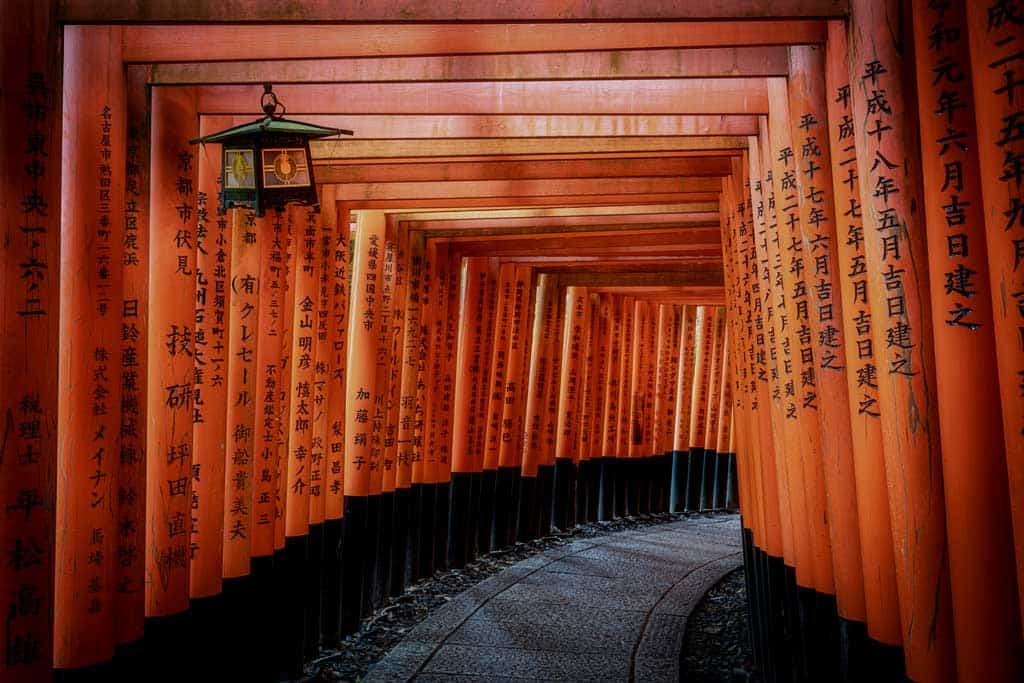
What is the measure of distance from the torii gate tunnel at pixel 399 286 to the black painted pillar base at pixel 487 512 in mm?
2554

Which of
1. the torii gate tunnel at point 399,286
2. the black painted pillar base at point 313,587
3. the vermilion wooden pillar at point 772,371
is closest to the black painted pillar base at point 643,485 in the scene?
the torii gate tunnel at point 399,286

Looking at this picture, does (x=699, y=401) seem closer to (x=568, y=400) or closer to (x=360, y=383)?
(x=568, y=400)

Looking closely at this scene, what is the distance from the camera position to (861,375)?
12.3 ft

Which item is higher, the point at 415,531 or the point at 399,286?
the point at 399,286

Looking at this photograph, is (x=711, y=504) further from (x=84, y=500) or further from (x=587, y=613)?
(x=84, y=500)

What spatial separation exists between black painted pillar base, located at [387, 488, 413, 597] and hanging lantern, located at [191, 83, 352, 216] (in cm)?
523

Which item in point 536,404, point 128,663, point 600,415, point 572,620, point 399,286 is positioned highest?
point 399,286

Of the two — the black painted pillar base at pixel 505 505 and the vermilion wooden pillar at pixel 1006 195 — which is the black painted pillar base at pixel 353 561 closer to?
the black painted pillar base at pixel 505 505

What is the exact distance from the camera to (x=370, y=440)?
27.6ft

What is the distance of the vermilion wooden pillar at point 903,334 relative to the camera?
3.18 meters

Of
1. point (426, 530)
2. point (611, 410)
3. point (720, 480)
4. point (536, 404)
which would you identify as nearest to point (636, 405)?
point (611, 410)

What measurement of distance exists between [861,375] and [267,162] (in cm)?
308

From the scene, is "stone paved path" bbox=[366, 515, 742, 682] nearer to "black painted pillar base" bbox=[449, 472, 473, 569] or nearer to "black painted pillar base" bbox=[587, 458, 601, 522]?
"black painted pillar base" bbox=[449, 472, 473, 569]

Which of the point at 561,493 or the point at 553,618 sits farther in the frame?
the point at 561,493
